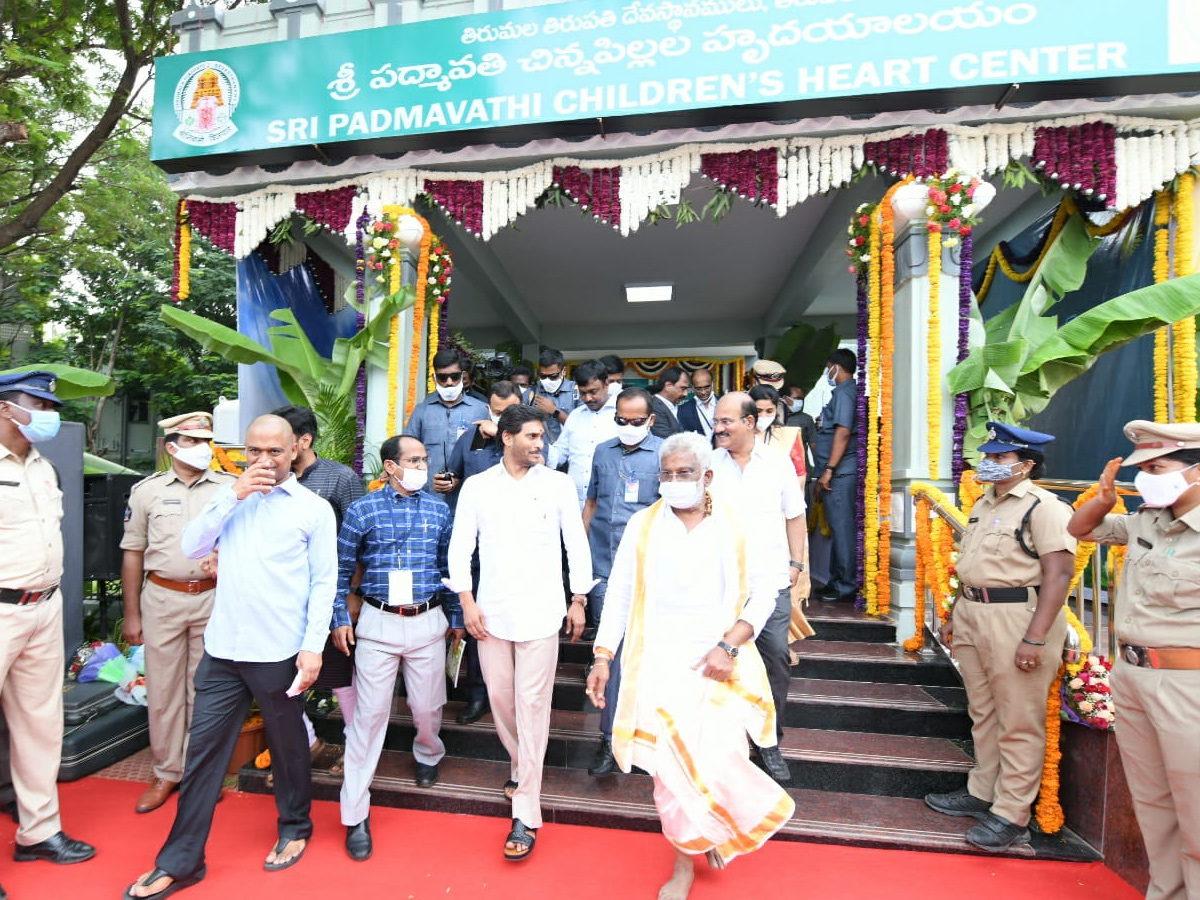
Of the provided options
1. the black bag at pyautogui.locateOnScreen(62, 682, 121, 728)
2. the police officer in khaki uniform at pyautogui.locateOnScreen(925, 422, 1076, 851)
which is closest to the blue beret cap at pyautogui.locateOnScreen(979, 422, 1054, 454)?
the police officer in khaki uniform at pyautogui.locateOnScreen(925, 422, 1076, 851)

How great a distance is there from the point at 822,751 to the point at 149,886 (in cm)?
319

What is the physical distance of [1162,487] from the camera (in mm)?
2352

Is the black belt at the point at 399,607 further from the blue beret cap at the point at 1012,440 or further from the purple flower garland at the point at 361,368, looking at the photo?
the purple flower garland at the point at 361,368

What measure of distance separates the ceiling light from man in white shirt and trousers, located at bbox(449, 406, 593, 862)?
7.09 metres

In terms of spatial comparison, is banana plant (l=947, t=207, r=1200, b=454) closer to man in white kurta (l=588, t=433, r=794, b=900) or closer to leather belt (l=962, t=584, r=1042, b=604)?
leather belt (l=962, t=584, r=1042, b=604)

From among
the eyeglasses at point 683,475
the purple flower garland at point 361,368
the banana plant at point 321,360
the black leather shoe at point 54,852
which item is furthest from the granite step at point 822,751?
the purple flower garland at point 361,368

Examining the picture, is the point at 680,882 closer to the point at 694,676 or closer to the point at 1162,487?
the point at 694,676

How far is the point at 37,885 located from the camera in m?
2.88

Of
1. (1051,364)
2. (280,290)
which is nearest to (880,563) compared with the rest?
(1051,364)

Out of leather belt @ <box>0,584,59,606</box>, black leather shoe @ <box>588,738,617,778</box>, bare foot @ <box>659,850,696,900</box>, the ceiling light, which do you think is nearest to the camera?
bare foot @ <box>659,850,696,900</box>

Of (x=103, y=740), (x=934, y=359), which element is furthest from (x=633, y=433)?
(x=103, y=740)

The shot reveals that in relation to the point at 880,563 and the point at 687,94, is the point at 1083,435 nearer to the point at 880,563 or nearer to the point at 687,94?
the point at 880,563

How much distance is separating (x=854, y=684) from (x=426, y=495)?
2.94m

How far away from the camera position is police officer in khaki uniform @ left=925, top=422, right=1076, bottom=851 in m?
3.00
